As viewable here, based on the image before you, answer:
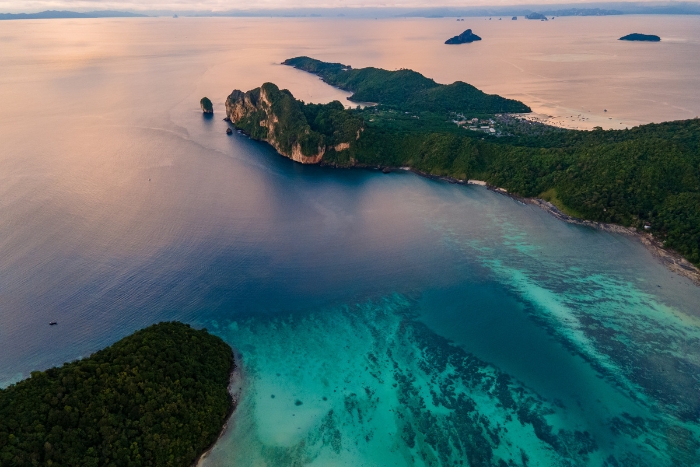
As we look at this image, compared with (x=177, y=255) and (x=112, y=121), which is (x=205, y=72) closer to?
(x=112, y=121)

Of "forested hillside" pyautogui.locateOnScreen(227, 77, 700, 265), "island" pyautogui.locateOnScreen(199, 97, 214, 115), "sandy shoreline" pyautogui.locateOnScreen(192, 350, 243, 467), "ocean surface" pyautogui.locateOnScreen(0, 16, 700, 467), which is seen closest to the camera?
"sandy shoreline" pyautogui.locateOnScreen(192, 350, 243, 467)

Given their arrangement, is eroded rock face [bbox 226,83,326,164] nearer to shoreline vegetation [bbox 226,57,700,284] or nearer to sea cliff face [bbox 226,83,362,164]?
sea cliff face [bbox 226,83,362,164]

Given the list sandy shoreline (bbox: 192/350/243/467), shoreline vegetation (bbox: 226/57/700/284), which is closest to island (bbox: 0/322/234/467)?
sandy shoreline (bbox: 192/350/243/467)

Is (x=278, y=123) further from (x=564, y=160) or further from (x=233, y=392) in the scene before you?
(x=233, y=392)

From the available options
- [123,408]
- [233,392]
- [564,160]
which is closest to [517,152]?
[564,160]

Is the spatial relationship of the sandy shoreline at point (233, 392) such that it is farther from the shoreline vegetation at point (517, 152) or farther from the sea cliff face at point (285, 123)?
the sea cliff face at point (285, 123)

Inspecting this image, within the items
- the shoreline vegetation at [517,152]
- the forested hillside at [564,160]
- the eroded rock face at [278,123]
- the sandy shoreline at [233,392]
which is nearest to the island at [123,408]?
the sandy shoreline at [233,392]
